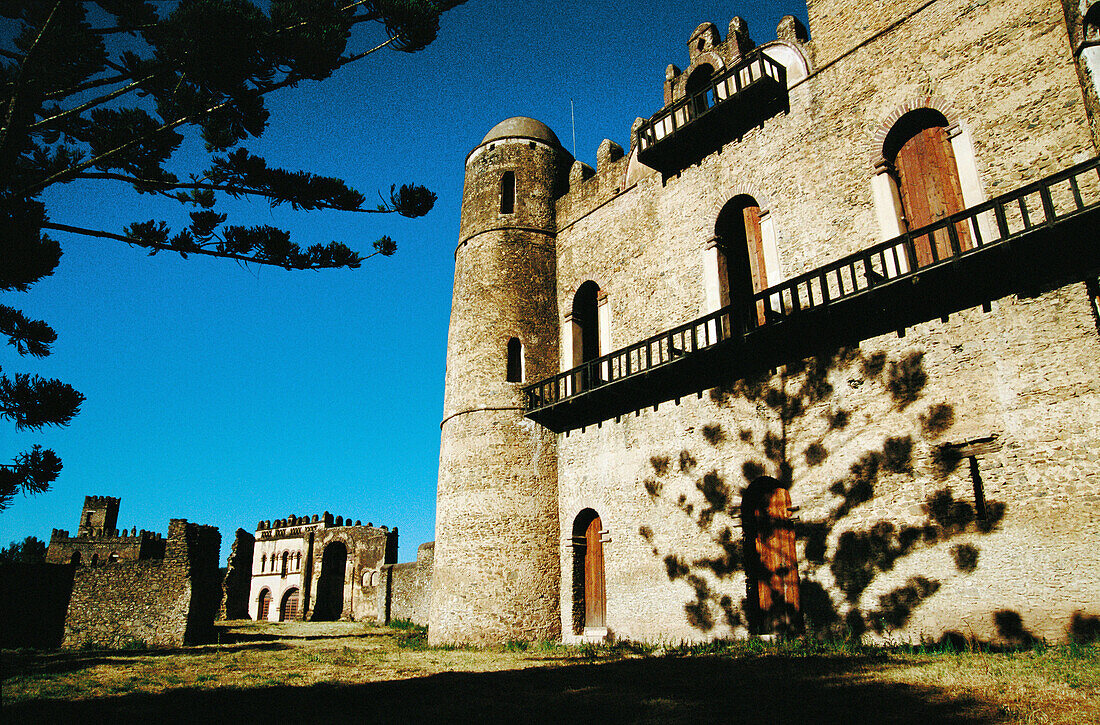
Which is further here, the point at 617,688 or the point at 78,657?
the point at 78,657

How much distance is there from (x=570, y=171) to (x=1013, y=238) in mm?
12846

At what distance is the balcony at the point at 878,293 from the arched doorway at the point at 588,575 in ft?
8.39

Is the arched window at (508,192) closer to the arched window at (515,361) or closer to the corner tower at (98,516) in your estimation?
the arched window at (515,361)

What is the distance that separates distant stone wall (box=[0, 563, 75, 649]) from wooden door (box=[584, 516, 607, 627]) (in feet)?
54.4

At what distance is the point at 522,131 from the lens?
787 inches

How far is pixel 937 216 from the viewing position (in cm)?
1127

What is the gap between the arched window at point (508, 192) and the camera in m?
19.1

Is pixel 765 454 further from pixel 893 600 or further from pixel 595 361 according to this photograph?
pixel 595 361

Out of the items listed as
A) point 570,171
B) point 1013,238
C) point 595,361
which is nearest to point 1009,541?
point 1013,238

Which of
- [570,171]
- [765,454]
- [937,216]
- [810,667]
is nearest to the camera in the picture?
[810,667]

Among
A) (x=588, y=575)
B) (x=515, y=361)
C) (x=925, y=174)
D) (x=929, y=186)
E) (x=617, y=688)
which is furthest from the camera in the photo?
(x=515, y=361)

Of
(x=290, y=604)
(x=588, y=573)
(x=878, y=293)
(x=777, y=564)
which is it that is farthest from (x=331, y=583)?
(x=878, y=293)

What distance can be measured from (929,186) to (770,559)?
7.36 metres

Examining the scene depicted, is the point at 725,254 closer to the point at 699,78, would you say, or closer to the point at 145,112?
the point at 699,78
